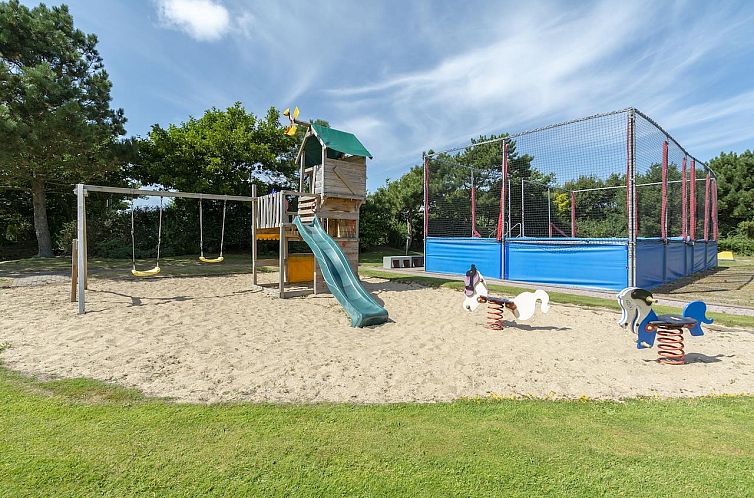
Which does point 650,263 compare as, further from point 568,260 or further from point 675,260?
point 675,260

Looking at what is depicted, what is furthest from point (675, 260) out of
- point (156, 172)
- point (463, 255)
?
point (156, 172)

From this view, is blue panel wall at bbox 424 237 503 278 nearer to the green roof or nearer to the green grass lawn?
the green roof

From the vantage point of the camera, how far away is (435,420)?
301 cm

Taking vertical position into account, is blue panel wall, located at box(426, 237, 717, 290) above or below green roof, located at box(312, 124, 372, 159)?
below

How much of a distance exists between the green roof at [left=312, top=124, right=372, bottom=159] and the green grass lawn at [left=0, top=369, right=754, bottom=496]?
302 inches

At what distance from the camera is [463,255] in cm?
1447

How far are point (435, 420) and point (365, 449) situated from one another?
72 centimetres

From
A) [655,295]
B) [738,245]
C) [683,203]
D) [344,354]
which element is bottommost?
[344,354]

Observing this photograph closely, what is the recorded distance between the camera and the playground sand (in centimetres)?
377

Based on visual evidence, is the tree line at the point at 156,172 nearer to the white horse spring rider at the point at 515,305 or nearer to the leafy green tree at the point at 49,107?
the leafy green tree at the point at 49,107

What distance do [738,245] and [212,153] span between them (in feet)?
125

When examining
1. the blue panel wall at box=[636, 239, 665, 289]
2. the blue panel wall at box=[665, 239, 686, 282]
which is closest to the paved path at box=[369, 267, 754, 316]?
the blue panel wall at box=[636, 239, 665, 289]

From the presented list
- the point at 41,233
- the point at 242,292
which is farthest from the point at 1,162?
the point at 242,292

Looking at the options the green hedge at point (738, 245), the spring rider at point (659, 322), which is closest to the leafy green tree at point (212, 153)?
the spring rider at point (659, 322)
